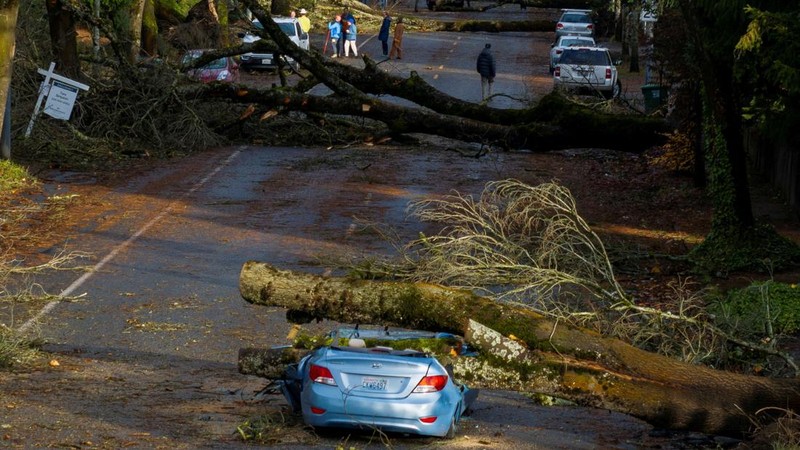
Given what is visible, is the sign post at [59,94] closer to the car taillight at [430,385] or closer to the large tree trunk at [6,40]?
the large tree trunk at [6,40]

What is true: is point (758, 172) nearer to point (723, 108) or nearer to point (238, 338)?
point (723, 108)

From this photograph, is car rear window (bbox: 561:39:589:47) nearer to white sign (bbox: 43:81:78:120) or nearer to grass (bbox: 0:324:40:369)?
white sign (bbox: 43:81:78:120)

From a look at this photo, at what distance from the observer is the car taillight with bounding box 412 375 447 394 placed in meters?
10.3

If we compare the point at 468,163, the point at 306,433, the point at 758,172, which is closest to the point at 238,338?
the point at 306,433

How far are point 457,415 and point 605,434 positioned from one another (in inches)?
85.1

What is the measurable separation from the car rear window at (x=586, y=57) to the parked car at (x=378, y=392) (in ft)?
104

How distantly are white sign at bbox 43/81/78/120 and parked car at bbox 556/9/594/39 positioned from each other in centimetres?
2953

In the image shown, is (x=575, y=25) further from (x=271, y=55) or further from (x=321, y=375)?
(x=321, y=375)

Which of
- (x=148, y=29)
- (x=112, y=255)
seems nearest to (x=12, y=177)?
Result: (x=112, y=255)

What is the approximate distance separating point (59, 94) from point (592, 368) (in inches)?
784

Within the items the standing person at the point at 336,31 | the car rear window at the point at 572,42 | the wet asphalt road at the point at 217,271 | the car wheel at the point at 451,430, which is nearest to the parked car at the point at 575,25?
the car rear window at the point at 572,42

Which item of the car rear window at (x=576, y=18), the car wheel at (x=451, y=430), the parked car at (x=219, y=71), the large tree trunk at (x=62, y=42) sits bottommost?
the parked car at (x=219, y=71)

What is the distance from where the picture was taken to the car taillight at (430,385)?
33.8 feet

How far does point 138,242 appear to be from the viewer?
20.8m
